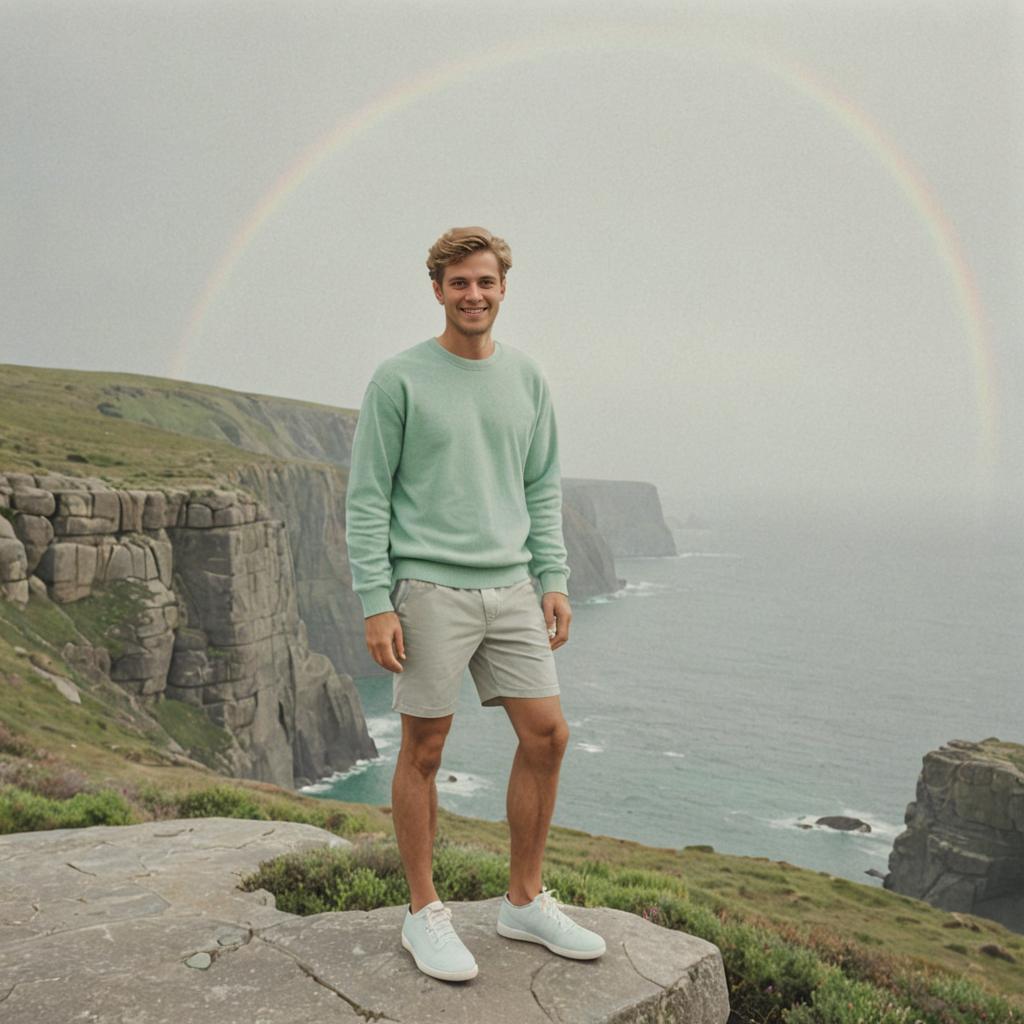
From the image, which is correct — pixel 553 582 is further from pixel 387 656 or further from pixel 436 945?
pixel 436 945

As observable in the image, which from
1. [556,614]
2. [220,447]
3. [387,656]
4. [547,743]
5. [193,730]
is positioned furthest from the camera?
[220,447]

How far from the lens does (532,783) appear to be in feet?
17.3

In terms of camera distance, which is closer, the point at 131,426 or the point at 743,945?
the point at 743,945

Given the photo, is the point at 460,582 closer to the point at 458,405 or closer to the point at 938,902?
the point at 458,405

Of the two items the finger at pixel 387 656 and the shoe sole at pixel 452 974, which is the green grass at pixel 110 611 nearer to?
the finger at pixel 387 656

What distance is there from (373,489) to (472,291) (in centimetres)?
136

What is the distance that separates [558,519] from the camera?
5762 mm

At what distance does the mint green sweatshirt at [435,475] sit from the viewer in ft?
17.0

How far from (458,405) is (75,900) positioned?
5116mm

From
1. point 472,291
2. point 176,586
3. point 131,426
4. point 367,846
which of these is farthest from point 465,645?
point 131,426

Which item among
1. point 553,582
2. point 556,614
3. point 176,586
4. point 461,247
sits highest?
point 461,247

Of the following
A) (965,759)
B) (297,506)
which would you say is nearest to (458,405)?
(965,759)

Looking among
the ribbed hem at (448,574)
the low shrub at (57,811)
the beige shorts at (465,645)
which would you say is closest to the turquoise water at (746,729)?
the low shrub at (57,811)

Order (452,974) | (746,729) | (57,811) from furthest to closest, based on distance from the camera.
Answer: (746,729)
(57,811)
(452,974)
